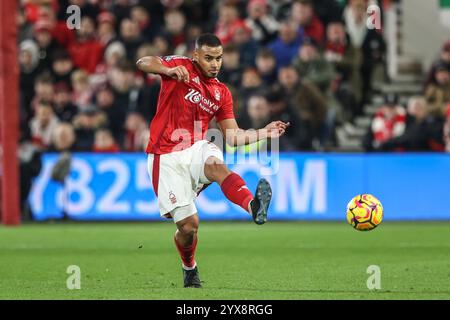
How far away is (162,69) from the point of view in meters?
9.08

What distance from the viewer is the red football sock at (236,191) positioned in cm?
897

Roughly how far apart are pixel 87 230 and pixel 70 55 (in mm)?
4812

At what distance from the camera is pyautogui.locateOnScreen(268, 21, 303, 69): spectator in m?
19.4

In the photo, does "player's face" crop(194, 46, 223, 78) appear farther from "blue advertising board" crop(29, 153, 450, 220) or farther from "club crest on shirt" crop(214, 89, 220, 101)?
"blue advertising board" crop(29, 153, 450, 220)

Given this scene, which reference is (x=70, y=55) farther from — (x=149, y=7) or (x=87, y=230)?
(x=87, y=230)

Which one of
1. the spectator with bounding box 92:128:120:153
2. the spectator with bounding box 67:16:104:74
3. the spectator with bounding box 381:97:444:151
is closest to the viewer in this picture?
the spectator with bounding box 381:97:444:151

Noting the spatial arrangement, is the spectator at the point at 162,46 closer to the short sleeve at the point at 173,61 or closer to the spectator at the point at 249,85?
the spectator at the point at 249,85

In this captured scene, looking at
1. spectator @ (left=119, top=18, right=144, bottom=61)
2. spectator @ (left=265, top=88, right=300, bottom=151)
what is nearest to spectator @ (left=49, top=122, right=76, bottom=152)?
spectator @ (left=119, top=18, right=144, bottom=61)

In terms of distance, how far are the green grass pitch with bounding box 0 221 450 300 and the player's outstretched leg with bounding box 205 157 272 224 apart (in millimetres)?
665

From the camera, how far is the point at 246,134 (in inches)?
373

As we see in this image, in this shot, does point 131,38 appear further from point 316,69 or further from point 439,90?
point 439,90

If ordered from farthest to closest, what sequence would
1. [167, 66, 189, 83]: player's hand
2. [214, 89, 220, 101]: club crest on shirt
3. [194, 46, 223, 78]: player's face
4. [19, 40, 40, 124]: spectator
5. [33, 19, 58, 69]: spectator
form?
[33, 19, 58, 69]: spectator, [19, 40, 40, 124]: spectator, [214, 89, 220, 101]: club crest on shirt, [194, 46, 223, 78]: player's face, [167, 66, 189, 83]: player's hand
